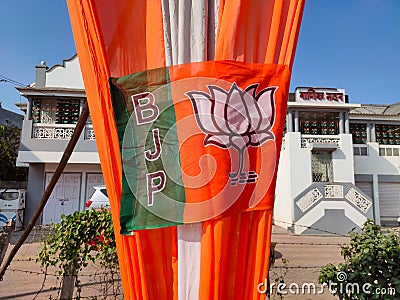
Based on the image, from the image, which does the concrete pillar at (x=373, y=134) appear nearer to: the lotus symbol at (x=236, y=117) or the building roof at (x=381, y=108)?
the building roof at (x=381, y=108)

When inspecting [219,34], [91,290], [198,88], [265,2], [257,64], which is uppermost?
[265,2]

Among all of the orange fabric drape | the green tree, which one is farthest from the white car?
the orange fabric drape

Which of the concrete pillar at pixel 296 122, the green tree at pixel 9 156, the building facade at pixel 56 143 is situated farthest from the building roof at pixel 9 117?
the concrete pillar at pixel 296 122

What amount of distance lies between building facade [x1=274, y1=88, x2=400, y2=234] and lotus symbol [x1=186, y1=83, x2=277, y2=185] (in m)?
10.4

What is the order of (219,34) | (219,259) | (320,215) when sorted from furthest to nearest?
(320,215) → (219,34) → (219,259)

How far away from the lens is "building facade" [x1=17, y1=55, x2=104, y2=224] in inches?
427

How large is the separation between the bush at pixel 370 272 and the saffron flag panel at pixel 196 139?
1.64 metres

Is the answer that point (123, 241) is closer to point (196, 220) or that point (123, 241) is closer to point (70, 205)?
point (196, 220)

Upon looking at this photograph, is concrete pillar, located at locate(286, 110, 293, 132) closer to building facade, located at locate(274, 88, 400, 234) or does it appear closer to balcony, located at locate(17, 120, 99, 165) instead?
building facade, located at locate(274, 88, 400, 234)

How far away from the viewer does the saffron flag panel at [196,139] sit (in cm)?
138

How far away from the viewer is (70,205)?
37.2ft

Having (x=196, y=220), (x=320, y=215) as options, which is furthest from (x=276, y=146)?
(x=320, y=215)

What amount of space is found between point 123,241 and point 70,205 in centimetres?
1088

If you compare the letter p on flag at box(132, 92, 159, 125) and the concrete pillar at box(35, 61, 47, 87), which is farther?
the concrete pillar at box(35, 61, 47, 87)
